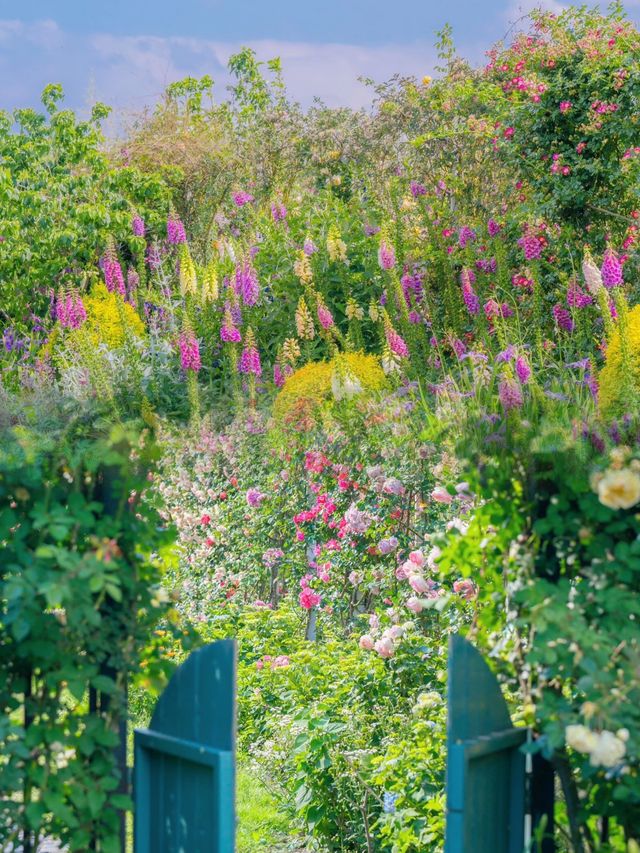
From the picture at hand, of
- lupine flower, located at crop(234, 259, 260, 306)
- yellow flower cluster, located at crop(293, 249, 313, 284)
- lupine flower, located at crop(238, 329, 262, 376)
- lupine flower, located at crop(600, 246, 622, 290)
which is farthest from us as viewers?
lupine flower, located at crop(234, 259, 260, 306)

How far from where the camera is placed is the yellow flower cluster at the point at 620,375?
5.28 meters

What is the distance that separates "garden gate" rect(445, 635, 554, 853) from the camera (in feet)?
7.11

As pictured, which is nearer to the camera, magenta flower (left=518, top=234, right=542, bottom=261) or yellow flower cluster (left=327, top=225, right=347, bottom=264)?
magenta flower (left=518, top=234, right=542, bottom=261)

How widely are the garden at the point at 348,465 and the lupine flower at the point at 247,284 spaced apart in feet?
0.08

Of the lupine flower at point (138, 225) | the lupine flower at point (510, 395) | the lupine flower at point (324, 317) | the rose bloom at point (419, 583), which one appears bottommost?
the rose bloom at point (419, 583)

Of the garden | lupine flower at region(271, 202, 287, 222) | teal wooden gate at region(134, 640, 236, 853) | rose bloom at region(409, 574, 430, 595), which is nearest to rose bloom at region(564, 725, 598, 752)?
the garden

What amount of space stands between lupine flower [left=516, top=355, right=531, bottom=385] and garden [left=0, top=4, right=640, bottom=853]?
0.07 ft

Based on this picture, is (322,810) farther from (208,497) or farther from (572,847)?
(208,497)

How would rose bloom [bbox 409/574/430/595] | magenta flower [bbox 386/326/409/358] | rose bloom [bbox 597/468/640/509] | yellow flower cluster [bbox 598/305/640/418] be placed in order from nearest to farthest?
rose bloom [bbox 597/468/640/509]
rose bloom [bbox 409/574/430/595]
yellow flower cluster [bbox 598/305/640/418]
magenta flower [bbox 386/326/409/358]

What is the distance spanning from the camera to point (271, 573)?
20.6 ft

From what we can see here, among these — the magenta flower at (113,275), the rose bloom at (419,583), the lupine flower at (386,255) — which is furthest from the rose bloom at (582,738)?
the magenta flower at (113,275)

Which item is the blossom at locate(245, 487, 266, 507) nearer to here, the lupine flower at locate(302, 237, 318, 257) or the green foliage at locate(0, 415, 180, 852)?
the lupine flower at locate(302, 237, 318, 257)

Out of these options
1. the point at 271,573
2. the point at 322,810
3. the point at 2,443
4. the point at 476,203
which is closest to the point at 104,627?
the point at 2,443

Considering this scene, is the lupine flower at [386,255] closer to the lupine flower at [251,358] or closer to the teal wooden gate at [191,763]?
the lupine flower at [251,358]
